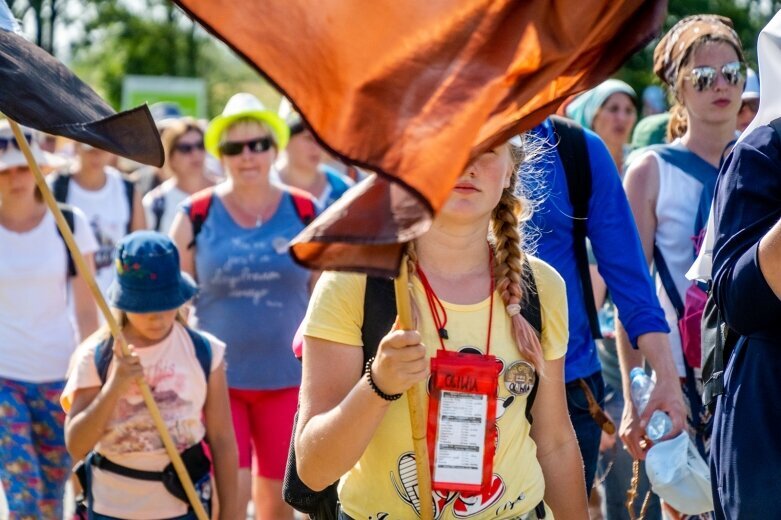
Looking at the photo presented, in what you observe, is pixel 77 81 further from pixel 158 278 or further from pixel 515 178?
pixel 515 178

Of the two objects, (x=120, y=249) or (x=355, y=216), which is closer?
(x=355, y=216)

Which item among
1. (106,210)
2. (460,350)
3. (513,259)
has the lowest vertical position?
(460,350)

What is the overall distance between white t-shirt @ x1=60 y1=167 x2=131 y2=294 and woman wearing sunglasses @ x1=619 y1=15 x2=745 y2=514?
4721 mm

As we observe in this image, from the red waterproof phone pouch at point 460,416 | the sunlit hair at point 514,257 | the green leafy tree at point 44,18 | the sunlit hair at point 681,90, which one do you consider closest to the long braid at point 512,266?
the sunlit hair at point 514,257

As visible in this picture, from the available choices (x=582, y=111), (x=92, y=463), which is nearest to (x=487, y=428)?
(x=92, y=463)

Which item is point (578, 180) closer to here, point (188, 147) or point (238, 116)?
point (238, 116)

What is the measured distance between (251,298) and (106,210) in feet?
9.49

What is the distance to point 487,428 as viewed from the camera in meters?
3.34

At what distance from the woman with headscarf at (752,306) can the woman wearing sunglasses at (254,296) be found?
3391mm

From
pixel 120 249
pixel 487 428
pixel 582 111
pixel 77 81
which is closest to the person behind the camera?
pixel 487 428

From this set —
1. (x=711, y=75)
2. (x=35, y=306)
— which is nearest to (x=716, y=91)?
(x=711, y=75)

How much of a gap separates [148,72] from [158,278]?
4055 cm

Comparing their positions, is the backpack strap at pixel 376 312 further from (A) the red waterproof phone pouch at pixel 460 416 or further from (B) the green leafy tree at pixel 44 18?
(B) the green leafy tree at pixel 44 18

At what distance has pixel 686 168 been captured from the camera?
539cm
